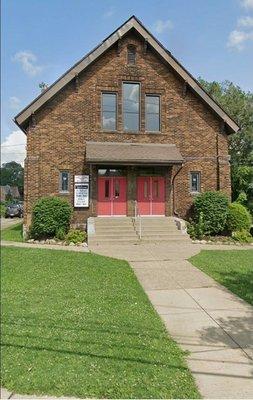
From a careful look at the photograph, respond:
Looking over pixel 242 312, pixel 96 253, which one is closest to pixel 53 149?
pixel 96 253

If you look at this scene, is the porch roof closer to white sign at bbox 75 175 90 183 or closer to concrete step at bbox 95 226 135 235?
white sign at bbox 75 175 90 183

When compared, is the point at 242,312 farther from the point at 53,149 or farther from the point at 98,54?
the point at 98,54

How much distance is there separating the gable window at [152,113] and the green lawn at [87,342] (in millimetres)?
11906

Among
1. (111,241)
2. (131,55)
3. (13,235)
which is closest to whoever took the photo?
(111,241)

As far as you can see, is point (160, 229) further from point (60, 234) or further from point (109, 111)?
point (109, 111)

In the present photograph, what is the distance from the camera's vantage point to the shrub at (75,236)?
16.2 metres

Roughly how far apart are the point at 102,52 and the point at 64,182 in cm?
674

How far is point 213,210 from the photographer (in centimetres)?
1780

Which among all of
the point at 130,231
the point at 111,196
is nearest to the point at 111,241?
the point at 130,231

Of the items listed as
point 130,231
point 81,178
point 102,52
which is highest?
point 102,52

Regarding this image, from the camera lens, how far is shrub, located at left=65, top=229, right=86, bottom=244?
1625cm

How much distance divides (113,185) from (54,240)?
4.24 metres

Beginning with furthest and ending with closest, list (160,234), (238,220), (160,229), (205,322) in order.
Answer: (238,220)
(160,229)
(160,234)
(205,322)

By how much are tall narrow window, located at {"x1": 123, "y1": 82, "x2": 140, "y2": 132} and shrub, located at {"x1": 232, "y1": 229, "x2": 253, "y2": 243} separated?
723 cm
